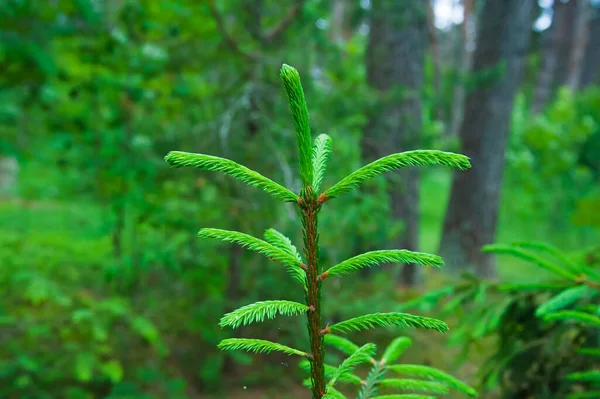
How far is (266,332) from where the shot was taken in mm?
3953

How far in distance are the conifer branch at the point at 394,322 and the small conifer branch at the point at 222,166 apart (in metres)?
0.19

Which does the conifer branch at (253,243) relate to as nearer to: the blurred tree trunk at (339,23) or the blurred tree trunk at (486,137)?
the blurred tree trunk at (486,137)

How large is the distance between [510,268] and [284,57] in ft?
22.7

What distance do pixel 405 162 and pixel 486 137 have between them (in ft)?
22.0

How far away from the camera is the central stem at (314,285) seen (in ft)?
2.27

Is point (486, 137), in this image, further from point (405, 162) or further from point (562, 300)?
point (405, 162)

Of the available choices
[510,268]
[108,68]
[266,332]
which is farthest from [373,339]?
[510,268]

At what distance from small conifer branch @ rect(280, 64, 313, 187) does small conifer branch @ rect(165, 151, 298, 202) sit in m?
0.04

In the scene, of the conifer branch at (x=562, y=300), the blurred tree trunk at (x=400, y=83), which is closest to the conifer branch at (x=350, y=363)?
the conifer branch at (x=562, y=300)

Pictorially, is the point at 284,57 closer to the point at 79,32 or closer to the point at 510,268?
the point at 79,32

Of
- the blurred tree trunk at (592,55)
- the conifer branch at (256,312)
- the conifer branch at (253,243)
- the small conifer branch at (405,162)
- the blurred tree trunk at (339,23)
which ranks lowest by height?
the conifer branch at (256,312)

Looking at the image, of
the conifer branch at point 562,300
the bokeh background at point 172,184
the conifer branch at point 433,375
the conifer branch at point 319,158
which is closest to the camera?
the conifer branch at point 319,158

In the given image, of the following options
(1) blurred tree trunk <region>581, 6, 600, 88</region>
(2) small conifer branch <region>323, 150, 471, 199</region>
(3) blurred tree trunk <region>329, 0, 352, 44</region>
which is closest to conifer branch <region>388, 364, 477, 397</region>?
(2) small conifer branch <region>323, 150, 471, 199</region>

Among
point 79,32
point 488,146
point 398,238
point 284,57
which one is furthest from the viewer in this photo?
point 488,146
